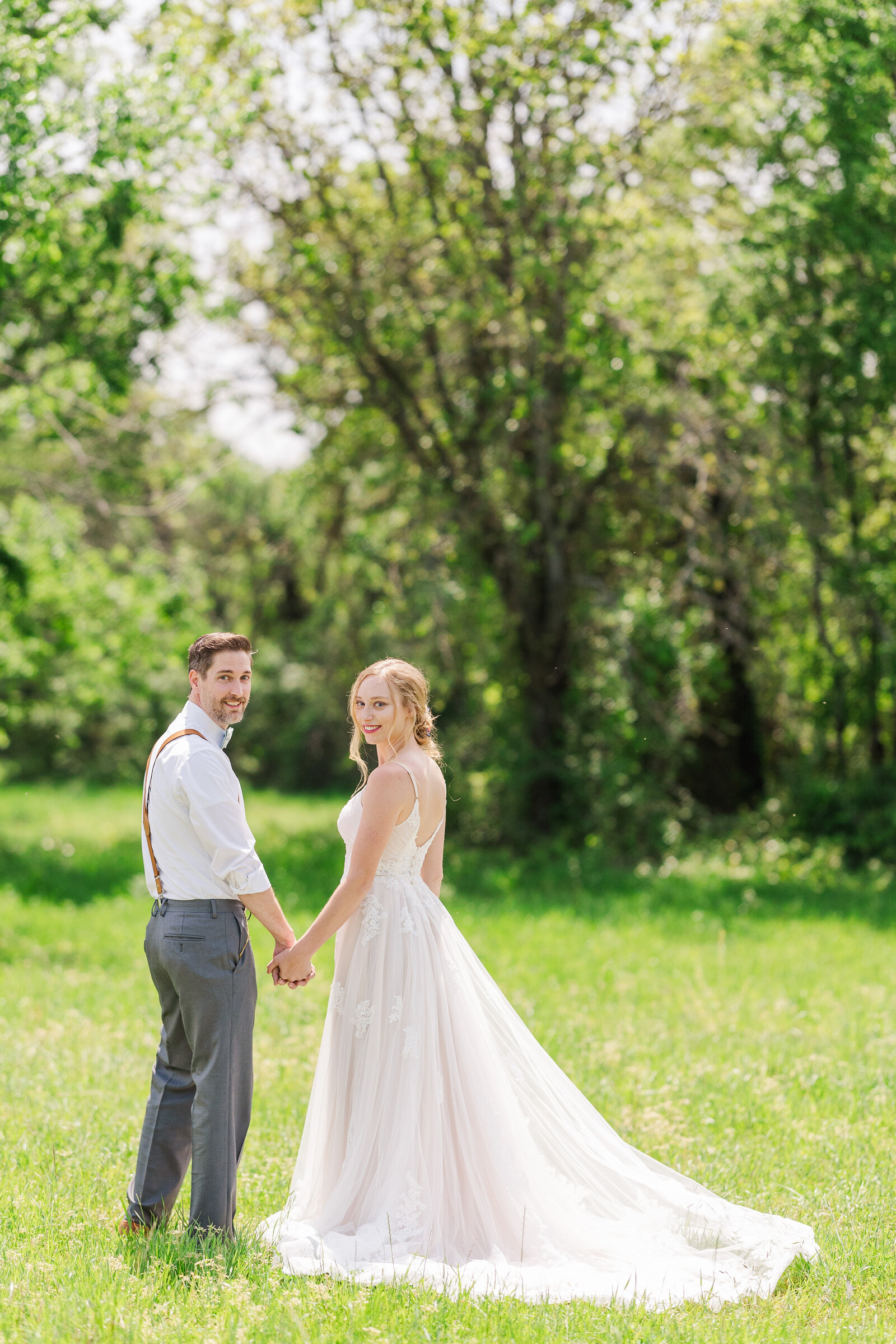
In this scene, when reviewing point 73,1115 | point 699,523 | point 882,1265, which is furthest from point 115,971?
point 699,523

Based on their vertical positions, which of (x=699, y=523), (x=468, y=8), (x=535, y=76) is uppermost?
(x=468, y=8)

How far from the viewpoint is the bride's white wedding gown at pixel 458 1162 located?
14.0 feet

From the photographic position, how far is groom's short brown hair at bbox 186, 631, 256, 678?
171 inches

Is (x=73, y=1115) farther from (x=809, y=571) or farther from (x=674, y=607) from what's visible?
(x=809, y=571)

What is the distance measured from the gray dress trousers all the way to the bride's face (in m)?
0.83

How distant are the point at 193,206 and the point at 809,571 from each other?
8581 millimetres

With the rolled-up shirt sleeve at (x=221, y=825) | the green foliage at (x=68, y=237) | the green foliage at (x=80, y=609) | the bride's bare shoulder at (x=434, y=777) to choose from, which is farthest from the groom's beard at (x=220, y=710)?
the green foliage at (x=80, y=609)

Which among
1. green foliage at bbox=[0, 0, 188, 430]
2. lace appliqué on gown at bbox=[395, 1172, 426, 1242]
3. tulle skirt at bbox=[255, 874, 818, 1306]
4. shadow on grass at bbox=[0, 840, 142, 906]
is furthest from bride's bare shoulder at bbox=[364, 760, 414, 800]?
shadow on grass at bbox=[0, 840, 142, 906]

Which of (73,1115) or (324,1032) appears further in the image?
(73,1115)

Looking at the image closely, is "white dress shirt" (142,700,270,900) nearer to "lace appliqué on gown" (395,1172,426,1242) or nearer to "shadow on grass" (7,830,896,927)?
"lace appliqué on gown" (395,1172,426,1242)

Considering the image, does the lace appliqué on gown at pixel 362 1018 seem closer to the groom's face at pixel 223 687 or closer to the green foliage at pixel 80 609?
the groom's face at pixel 223 687

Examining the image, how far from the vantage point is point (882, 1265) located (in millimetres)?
4465

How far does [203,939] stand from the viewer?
4203 millimetres

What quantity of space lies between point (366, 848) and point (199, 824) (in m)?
0.67
